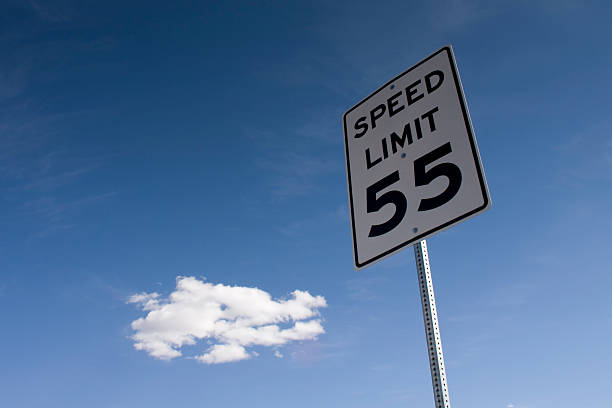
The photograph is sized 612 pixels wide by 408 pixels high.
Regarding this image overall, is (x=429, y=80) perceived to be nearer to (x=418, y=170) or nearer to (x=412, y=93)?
(x=412, y=93)

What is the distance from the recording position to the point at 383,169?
3.38 m

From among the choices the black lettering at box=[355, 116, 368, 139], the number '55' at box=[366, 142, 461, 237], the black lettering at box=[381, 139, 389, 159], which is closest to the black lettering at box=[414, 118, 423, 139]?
the number '55' at box=[366, 142, 461, 237]

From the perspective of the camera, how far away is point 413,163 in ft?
10.3

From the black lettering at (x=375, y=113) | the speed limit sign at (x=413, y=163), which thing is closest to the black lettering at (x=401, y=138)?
the speed limit sign at (x=413, y=163)

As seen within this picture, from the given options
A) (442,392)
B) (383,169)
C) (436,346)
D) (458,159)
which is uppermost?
(383,169)

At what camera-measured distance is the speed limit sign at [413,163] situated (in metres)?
2.83

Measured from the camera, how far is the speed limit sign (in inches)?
111

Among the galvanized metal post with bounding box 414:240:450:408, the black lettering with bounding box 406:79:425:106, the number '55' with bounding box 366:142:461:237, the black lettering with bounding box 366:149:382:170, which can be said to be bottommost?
the galvanized metal post with bounding box 414:240:450:408

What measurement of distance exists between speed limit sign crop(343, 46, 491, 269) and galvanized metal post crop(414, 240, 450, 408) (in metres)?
0.15

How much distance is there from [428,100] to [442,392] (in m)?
2.15

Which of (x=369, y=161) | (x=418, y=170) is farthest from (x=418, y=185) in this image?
(x=369, y=161)

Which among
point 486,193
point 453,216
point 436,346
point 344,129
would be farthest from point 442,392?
point 344,129

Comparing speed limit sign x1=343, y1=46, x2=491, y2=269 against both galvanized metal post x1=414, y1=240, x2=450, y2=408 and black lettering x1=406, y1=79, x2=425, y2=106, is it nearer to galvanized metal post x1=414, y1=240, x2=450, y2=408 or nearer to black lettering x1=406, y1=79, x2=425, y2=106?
black lettering x1=406, y1=79, x2=425, y2=106

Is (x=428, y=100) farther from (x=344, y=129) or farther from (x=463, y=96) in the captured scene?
(x=344, y=129)
